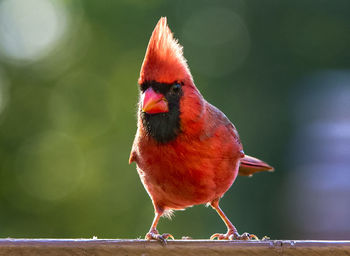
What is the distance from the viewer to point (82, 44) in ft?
24.9

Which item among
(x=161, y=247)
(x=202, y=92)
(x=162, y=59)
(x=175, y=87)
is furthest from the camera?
(x=202, y=92)

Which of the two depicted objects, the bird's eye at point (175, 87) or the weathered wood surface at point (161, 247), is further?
the bird's eye at point (175, 87)

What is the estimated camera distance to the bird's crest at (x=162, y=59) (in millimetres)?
2152

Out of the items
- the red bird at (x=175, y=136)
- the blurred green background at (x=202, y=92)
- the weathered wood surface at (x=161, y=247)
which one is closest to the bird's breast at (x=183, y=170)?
the red bird at (x=175, y=136)

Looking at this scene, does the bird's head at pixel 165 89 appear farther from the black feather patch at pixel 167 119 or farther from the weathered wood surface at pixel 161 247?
the weathered wood surface at pixel 161 247

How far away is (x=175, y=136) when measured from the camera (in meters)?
2.34

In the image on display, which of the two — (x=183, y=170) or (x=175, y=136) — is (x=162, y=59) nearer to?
(x=175, y=136)

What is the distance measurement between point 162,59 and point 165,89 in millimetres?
137

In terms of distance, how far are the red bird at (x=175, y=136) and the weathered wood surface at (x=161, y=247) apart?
0.34 meters

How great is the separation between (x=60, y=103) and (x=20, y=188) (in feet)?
3.88

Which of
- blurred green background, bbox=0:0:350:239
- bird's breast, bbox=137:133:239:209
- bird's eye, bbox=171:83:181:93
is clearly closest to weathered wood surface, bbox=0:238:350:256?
bird's breast, bbox=137:133:239:209

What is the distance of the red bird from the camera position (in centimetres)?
221

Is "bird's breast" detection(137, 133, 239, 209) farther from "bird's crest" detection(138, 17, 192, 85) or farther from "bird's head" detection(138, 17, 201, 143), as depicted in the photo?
"bird's crest" detection(138, 17, 192, 85)

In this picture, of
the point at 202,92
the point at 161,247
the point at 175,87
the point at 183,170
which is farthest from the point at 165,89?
the point at 202,92
